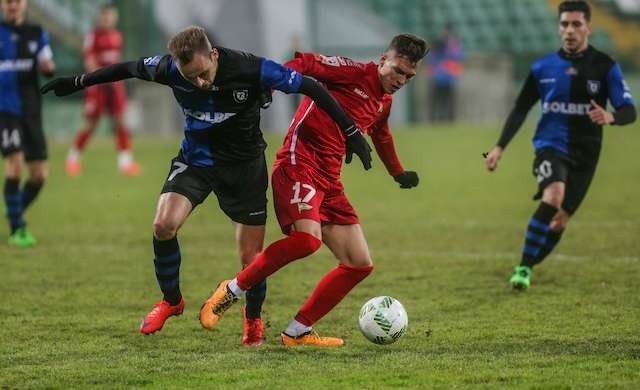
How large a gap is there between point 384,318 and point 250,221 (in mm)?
1030

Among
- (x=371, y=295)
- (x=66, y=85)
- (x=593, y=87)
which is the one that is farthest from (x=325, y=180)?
(x=593, y=87)

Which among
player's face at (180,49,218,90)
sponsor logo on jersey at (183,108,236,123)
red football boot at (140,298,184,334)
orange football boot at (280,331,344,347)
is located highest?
player's face at (180,49,218,90)

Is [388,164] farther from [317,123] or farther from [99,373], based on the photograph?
[99,373]

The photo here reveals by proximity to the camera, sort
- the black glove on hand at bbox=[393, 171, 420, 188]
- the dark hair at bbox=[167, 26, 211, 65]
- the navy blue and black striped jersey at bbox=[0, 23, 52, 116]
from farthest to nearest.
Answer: the navy blue and black striped jersey at bbox=[0, 23, 52, 116] < the black glove on hand at bbox=[393, 171, 420, 188] < the dark hair at bbox=[167, 26, 211, 65]

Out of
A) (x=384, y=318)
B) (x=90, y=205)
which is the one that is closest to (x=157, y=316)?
(x=384, y=318)

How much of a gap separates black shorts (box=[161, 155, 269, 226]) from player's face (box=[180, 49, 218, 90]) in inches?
23.6

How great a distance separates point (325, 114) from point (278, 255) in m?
0.92

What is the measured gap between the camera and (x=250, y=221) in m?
7.18

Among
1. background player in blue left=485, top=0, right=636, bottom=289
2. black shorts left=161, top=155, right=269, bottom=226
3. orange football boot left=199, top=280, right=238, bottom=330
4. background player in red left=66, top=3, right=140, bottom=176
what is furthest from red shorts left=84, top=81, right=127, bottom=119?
orange football boot left=199, top=280, right=238, bottom=330

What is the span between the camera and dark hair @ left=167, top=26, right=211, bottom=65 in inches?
254

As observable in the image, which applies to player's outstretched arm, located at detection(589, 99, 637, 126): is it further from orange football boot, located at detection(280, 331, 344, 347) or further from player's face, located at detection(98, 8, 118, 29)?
player's face, located at detection(98, 8, 118, 29)

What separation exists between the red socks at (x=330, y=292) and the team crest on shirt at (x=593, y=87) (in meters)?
3.14

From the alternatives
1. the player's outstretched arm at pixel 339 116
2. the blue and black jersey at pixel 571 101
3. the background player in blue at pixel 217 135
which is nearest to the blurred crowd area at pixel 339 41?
the blue and black jersey at pixel 571 101

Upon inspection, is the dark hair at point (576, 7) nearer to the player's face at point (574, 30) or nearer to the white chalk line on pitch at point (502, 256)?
the player's face at point (574, 30)
